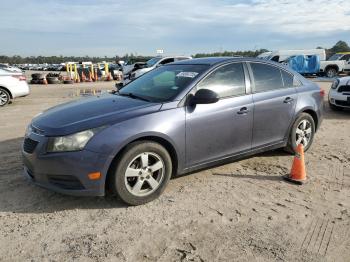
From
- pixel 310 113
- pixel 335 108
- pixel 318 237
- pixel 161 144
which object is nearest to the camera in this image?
pixel 318 237

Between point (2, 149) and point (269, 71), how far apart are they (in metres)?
4.70

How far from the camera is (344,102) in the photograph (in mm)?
9469

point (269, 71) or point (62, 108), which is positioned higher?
point (269, 71)

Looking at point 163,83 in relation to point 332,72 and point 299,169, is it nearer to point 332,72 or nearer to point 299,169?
point 299,169

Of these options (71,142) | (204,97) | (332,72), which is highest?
(204,97)

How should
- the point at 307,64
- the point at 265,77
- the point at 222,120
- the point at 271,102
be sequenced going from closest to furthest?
the point at 222,120, the point at 271,102, the point at 265,77, the point at 307,64

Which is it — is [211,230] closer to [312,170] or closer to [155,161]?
[155,161]

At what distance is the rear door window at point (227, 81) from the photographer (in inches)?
178

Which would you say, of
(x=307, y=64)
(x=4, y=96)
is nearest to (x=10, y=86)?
(x=4, y=96)

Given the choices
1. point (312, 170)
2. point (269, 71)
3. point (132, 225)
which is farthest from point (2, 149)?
point (312, 170)

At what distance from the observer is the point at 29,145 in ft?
12.7

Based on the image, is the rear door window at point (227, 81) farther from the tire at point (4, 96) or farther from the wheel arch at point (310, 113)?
the tire at point (4, 96)

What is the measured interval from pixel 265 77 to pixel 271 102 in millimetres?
401

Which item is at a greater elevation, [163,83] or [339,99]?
[163,83]
